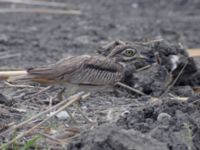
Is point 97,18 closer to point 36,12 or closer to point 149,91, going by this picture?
point 36,12

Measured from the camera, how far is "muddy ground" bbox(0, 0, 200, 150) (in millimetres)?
6125

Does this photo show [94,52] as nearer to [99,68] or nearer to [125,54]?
[125,54]

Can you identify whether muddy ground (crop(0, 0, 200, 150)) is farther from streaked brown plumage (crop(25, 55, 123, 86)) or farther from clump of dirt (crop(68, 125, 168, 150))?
streaked brown plumage (crop(25, 55, 123, 86))

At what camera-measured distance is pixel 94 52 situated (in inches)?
418

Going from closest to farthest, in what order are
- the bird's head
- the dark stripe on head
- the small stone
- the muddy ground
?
1. the muddy ground
2. the small stone
3. the dark stripe on head
4. the bird's head

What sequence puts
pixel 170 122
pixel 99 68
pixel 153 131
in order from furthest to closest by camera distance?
pixel 99 68 → pixel 170 122 → pixel 153 131

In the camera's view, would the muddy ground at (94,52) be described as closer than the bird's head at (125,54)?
Yes

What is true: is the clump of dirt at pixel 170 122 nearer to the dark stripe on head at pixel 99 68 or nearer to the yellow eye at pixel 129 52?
the dark stripe on head at pixel 99 68

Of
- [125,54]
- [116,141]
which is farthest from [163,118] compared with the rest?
[125,54]

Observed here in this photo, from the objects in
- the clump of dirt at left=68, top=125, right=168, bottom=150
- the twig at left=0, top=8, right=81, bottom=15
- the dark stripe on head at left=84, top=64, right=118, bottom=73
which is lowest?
the twig at left=0, top=8, right=81, bottom=15

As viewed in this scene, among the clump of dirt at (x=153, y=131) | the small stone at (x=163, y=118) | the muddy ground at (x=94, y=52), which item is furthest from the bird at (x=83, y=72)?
the small stone at (x=163, y=118)

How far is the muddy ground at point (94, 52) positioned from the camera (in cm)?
612

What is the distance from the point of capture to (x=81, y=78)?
7285mm

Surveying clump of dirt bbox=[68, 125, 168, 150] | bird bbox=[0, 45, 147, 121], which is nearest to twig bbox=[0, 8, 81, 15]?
bird bbox=[0, 45, 147, 121]
